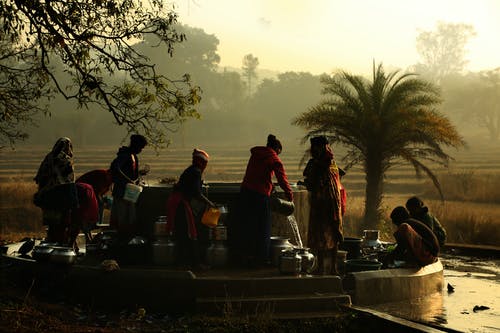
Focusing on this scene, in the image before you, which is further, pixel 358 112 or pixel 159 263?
pixel 358 112

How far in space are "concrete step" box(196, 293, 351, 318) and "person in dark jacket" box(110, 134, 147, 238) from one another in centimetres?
302

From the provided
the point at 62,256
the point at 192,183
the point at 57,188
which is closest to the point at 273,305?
the point at 192,183

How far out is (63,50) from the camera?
45.1ft

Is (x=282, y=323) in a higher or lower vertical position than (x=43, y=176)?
lower

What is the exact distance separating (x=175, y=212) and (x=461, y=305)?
4.63 m

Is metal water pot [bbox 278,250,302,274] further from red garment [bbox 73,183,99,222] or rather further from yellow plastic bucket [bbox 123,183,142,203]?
red garment [bbox 73,183,99,222]

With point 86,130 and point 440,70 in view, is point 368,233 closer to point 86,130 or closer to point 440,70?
point 86,130

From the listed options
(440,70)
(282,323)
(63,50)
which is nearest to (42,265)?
(282,323)

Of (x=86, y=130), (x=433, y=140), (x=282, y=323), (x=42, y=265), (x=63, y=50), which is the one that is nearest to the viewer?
(x=282, y=323)

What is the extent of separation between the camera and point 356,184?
45344mm

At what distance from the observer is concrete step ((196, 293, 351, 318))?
945 cm

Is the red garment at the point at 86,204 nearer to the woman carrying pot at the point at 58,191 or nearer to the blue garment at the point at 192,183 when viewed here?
the woman carrying pot at the point at 58,191

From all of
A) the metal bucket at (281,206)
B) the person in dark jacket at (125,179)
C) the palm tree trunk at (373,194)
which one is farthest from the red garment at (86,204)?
the palm tree trunk at (373,194)

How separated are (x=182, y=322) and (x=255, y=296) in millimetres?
1157
